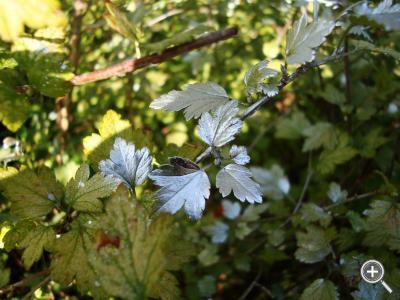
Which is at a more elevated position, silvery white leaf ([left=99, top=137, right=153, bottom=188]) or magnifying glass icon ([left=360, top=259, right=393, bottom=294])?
silvery white leaf ([left=99, top=137, right=153, bottom=188])

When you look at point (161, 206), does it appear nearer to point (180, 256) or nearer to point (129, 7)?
point (180, 256)

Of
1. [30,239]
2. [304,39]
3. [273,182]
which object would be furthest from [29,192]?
[273,182]

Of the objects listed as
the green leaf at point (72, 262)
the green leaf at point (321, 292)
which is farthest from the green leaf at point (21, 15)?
the green leaf at point (321, 292)

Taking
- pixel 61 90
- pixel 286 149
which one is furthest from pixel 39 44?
pixel 286 149

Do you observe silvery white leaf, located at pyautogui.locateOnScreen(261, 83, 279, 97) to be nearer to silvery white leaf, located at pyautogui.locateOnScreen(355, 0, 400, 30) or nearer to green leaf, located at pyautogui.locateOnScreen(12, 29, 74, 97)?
silvery white leaf, located at pyautogui.locateOnScreen(355, 0, 400, 30)

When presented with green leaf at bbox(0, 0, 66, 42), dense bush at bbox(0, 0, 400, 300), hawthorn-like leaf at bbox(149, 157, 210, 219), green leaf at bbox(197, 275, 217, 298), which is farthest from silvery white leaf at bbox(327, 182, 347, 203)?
green leaf at bbox(0, 0, 66, 42)

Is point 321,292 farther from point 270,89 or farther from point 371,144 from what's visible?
point 371,144

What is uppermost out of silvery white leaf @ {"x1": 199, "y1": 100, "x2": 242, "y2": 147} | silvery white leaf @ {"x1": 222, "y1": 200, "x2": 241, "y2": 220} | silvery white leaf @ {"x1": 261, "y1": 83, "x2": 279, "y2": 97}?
silvery white leaf @ {"x1": 261, "y1": 83, "x2": 279, "y2": 97}
